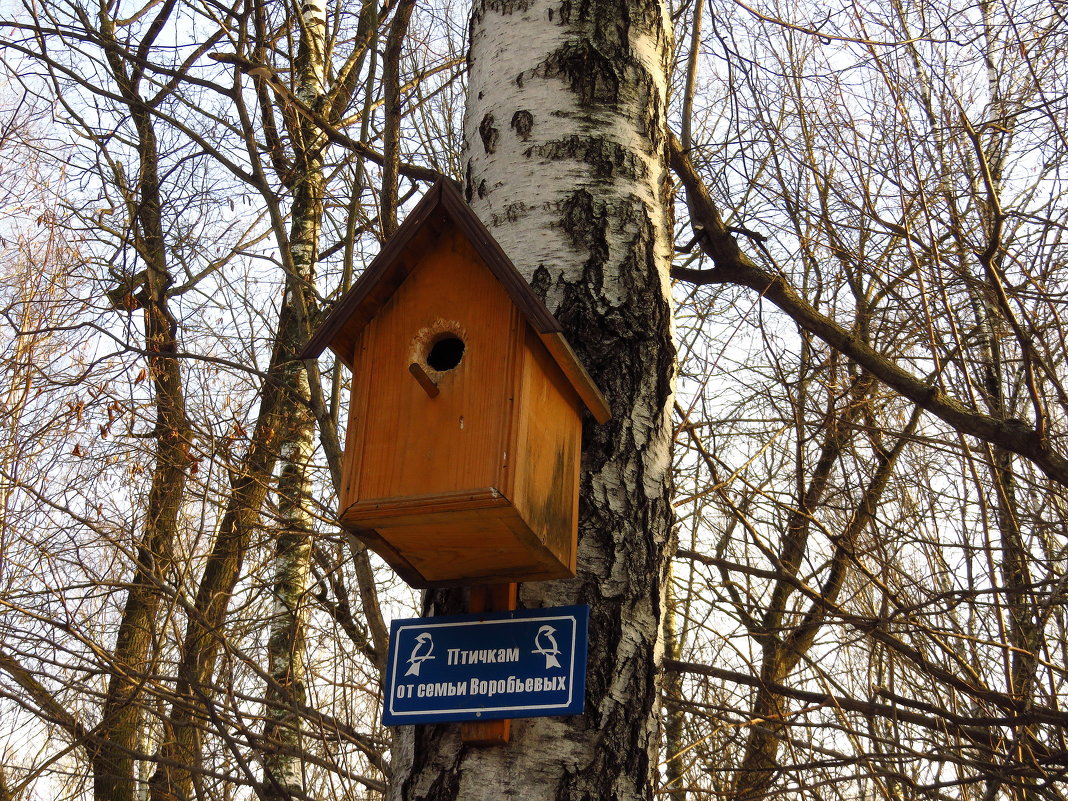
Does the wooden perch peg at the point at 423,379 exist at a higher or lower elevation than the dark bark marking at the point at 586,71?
lower

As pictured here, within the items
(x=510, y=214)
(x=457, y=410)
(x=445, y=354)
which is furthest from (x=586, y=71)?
(x=457, y=410)

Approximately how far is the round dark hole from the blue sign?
0.42 m

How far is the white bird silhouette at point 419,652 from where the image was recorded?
1.67 metres

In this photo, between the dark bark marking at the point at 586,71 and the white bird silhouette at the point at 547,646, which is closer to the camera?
the white bird silhouette at the point at 547,646

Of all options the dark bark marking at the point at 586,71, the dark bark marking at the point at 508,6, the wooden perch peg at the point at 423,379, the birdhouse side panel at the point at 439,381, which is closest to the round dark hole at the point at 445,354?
the birdhouse side panel at the point at 439,381

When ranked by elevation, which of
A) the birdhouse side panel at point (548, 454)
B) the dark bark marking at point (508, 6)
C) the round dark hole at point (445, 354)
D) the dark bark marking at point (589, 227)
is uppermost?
the dark bark marking at point (508, 6)

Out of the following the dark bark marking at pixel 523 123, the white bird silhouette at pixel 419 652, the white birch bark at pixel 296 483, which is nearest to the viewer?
the white bird silhouette at pixel 419 652

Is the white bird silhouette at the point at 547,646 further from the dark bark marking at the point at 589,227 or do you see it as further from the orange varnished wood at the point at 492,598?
the dark bark marking at the point at 589,227

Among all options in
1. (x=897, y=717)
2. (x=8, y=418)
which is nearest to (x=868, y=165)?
(x=897, y=717)

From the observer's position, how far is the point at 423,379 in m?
1.62

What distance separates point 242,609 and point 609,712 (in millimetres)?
2682

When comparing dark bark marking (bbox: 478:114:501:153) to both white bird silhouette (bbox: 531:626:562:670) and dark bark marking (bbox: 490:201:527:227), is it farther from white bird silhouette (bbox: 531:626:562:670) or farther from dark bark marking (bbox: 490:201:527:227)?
white bird silhouette (bbox: 531:626:562:670)

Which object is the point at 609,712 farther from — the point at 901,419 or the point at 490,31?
the point at 901,419

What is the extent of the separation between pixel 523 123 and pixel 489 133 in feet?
0.25
